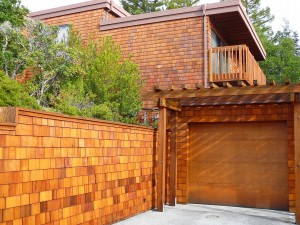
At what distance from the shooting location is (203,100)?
30.1 ft

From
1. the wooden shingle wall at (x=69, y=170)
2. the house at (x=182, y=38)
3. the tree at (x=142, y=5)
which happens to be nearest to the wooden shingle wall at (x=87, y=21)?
the house at (x=182, y=38)

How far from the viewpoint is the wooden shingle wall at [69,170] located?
447 cm

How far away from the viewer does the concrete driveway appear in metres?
6.95

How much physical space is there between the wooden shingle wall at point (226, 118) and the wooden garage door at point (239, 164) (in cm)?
16

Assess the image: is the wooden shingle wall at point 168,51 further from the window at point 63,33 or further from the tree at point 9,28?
the tree at point 9,28

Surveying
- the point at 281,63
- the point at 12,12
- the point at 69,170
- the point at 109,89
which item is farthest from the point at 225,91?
the point at 281,63

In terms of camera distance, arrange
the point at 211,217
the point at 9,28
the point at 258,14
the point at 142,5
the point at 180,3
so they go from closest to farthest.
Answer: the point at 211,217
the point at 9,28
the point at 180,3
the point at 142,5
the point at 258,14

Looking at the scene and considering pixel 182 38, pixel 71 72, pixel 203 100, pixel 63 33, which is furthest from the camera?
pixel 63 33

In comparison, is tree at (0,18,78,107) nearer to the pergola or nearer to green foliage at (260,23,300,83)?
the pergola

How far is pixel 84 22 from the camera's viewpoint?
1480 cm

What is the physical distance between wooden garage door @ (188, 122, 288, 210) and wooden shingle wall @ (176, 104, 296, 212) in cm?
16

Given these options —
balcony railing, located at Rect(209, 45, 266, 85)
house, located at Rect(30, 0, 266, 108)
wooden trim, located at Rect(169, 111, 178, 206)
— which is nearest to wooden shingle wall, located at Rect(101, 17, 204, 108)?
house, located at Rect(30, 0, 266, 108)

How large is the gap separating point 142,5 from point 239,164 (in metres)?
27.4

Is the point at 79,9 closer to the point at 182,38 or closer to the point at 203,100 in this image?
the point at 182,38
